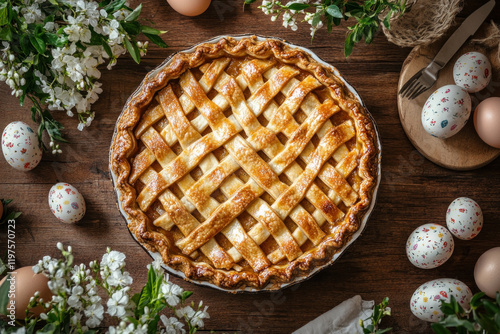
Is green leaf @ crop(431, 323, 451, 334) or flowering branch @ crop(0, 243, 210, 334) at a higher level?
flowering branch @ crop(0, 243, 210, 334)

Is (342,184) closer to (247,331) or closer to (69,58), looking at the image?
(247,331)

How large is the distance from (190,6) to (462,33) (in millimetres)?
1060

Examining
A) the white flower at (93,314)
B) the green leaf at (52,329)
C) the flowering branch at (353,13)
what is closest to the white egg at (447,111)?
the flowering branch at (353,13)

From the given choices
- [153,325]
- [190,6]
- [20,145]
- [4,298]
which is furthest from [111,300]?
[190,6]

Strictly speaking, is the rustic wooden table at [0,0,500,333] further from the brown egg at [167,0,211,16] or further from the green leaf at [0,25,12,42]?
the green leaf at [0,25,12,42]

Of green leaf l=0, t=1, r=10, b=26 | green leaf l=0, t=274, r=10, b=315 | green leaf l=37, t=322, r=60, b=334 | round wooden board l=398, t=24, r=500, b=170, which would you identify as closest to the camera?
green leaf l=37, t=322, r=60, b=334

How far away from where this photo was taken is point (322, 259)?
1524 mm

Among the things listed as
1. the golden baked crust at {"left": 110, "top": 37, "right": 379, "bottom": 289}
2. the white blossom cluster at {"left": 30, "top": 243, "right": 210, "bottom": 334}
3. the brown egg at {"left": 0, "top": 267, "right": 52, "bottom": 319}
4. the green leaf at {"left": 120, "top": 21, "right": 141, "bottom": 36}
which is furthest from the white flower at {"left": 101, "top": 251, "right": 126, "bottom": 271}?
the green leaf at {"left": 120, "top": 21, "right": 141, "bottom": 36}

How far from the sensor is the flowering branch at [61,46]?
1.46 meters

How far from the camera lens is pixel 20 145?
1678 mm

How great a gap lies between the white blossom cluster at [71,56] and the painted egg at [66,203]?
262 mm

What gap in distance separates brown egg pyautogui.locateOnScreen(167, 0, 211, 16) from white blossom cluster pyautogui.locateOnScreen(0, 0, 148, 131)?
214mm

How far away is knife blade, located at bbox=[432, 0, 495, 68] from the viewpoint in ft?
5.56

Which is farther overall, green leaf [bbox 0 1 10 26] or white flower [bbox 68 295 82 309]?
green leaf [bbox 0 1 10 26]
